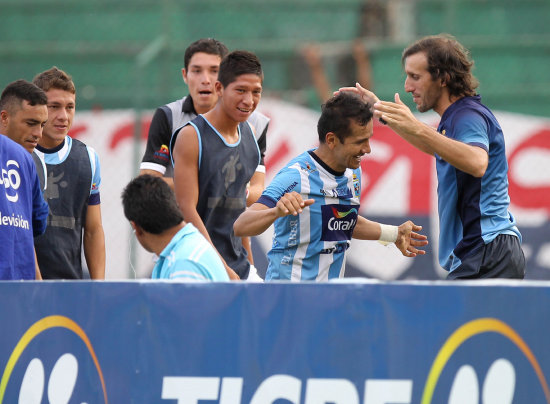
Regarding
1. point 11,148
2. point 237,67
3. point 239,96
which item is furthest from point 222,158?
point 11,148

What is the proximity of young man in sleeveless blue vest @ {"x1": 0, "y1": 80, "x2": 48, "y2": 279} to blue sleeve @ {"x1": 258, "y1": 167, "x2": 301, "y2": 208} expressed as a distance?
1.48 meters

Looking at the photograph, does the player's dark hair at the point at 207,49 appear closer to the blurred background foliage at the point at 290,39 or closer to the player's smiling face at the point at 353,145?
the player's smiling face at the point at 353,145

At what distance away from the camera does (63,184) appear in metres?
6.39

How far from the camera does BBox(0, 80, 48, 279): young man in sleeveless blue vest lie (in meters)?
5.45

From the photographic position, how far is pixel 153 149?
263 inches

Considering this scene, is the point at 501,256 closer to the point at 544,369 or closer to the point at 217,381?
the point at 544,369

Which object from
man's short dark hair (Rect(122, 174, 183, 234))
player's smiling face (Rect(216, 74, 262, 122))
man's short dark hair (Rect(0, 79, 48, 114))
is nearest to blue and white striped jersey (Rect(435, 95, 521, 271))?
player's smiling face (Rect(216, 74, 262, 122))

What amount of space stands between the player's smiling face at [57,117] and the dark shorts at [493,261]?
2.92 m

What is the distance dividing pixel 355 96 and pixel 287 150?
5202 millimetres

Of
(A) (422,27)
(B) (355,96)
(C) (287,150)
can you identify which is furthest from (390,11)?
(B) (355,96)

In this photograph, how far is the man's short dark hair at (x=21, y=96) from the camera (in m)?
5.96

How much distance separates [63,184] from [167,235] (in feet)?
6.92

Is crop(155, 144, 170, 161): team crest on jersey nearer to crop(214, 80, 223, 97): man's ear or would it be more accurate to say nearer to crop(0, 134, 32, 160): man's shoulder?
crop(214, 80, 223, 97): man's ear

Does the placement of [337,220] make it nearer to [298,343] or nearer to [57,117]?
[298,343]
